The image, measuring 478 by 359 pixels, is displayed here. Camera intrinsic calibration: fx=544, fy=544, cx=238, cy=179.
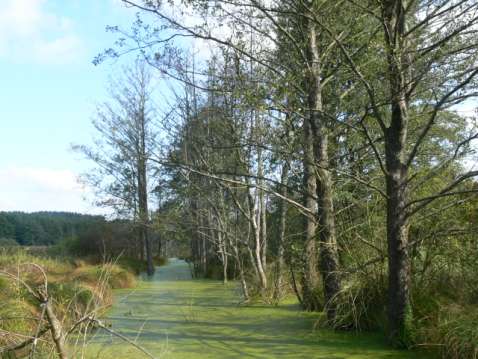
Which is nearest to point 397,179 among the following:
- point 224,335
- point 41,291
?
point 224,335

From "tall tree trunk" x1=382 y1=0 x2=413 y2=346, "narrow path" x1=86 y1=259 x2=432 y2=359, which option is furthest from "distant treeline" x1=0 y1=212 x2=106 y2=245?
"tall tree trunk" x1=382 y1=0 x2=413 y2=346

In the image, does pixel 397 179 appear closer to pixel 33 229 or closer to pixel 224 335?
pixel 224 335

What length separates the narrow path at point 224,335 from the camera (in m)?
5.57

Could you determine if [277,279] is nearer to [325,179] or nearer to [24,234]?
[325,179]

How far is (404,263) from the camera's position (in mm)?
5617

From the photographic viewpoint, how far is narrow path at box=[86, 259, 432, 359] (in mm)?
5570

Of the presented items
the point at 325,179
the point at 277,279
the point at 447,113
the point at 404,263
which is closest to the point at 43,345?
the point at 404,263

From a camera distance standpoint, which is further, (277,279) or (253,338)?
(277,279)

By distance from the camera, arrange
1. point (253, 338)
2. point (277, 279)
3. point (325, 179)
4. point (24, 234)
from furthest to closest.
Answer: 1. point (24, 234)
2. point (277, 279)
3. point (325, 179)
4. point (253, 338)

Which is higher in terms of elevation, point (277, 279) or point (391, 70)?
point (391, 70)

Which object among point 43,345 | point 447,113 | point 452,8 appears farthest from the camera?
point 447,113

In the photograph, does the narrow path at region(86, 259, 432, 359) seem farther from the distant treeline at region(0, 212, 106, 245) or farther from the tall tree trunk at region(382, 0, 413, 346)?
the distant treeline at region(0, 212, 106, 245)

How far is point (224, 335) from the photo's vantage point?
6844 mm

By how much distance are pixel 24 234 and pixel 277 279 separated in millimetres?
37397
